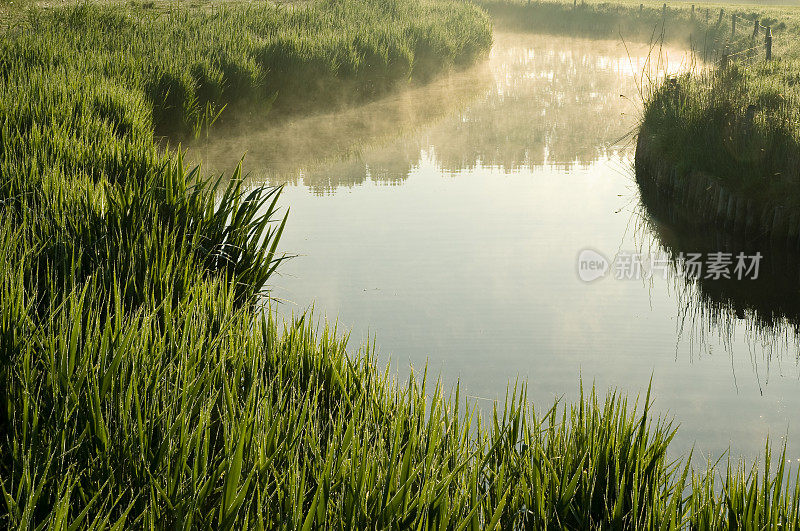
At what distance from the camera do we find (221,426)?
2.66 meters

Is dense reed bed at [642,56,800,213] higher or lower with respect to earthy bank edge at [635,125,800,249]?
higher

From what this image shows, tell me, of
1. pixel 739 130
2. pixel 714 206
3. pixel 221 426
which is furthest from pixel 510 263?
pixel 221 426

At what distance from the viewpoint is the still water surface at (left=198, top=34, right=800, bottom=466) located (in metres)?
4.28

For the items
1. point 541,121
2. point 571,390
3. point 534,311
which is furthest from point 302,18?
point 571,390

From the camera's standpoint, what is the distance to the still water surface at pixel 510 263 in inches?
168

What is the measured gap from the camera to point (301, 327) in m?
3.32

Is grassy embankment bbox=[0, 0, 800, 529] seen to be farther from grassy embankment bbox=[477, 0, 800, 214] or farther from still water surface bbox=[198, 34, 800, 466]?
grassy embankment bbox=[477, 0, 800, 214]

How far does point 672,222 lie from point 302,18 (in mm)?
8590

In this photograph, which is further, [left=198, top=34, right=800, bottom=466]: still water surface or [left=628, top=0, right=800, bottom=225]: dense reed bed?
[left=628, top=0, right=800, bottom=225]: dense reed bed

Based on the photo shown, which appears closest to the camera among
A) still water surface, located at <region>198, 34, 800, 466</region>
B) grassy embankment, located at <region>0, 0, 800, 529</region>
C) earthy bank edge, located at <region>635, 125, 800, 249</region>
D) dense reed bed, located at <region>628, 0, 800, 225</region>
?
grassy embankment, located at <region>0, 0, 800, 529</region>

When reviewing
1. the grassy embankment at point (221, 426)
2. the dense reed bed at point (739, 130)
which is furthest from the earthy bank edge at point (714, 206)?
the grassy embankment at point (221, 426)

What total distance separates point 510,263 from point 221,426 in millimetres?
3662

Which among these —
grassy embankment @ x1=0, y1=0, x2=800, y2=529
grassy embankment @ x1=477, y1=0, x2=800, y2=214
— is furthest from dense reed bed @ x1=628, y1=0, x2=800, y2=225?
grassy embankment @ x1=0, y1=0, x2=800, y2=529

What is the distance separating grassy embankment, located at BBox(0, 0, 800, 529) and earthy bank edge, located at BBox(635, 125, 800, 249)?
3.05m
